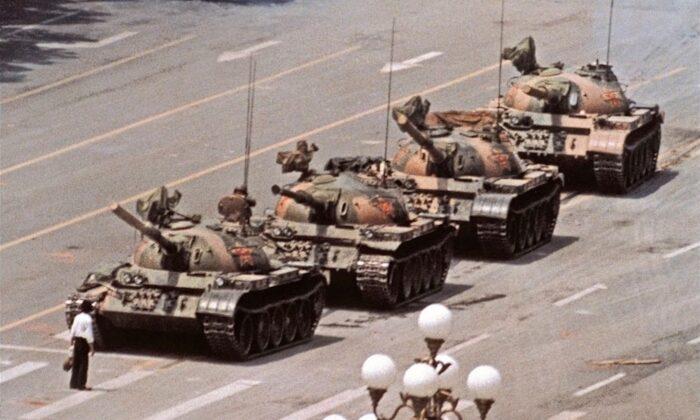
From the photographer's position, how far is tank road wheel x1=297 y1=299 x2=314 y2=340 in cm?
4978

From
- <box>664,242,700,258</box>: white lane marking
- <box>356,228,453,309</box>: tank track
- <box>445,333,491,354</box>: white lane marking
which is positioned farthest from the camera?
<box>664,242,700,258</box>: white lane marking

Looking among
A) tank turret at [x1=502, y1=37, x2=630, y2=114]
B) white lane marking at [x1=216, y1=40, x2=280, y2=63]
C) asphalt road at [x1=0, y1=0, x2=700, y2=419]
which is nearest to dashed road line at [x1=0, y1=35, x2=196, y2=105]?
asphalt road at [x1=0, y1=0, x2=700, y2=419]

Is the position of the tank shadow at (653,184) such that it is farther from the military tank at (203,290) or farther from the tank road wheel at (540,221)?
the military tank at (203,290)

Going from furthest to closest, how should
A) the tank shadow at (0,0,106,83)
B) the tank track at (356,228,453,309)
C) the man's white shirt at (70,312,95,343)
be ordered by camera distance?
the tank shadow at (0,0,106,83)
the tank track at (356,228,453,309)
the man's white shirt at (70,312,95,343)

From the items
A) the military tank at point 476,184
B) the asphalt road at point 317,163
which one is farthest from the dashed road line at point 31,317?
the military tank at point 476,184

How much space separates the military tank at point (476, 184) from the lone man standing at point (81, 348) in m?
11.3

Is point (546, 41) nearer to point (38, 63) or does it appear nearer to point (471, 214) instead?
point (38, 63)

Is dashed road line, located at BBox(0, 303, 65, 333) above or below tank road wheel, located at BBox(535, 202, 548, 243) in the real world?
below

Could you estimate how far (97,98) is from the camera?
73.4m

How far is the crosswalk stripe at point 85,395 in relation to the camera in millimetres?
44844

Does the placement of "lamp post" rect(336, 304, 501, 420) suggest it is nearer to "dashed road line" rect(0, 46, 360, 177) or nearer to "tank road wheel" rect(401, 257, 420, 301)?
"tank road wheel" rect(401, 257, 420, 301)

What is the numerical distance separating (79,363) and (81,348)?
0.27m

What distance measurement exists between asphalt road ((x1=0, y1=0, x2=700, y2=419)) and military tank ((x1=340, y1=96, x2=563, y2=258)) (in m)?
0.70

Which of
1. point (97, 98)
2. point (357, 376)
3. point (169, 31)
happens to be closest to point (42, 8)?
point (169, 31)
